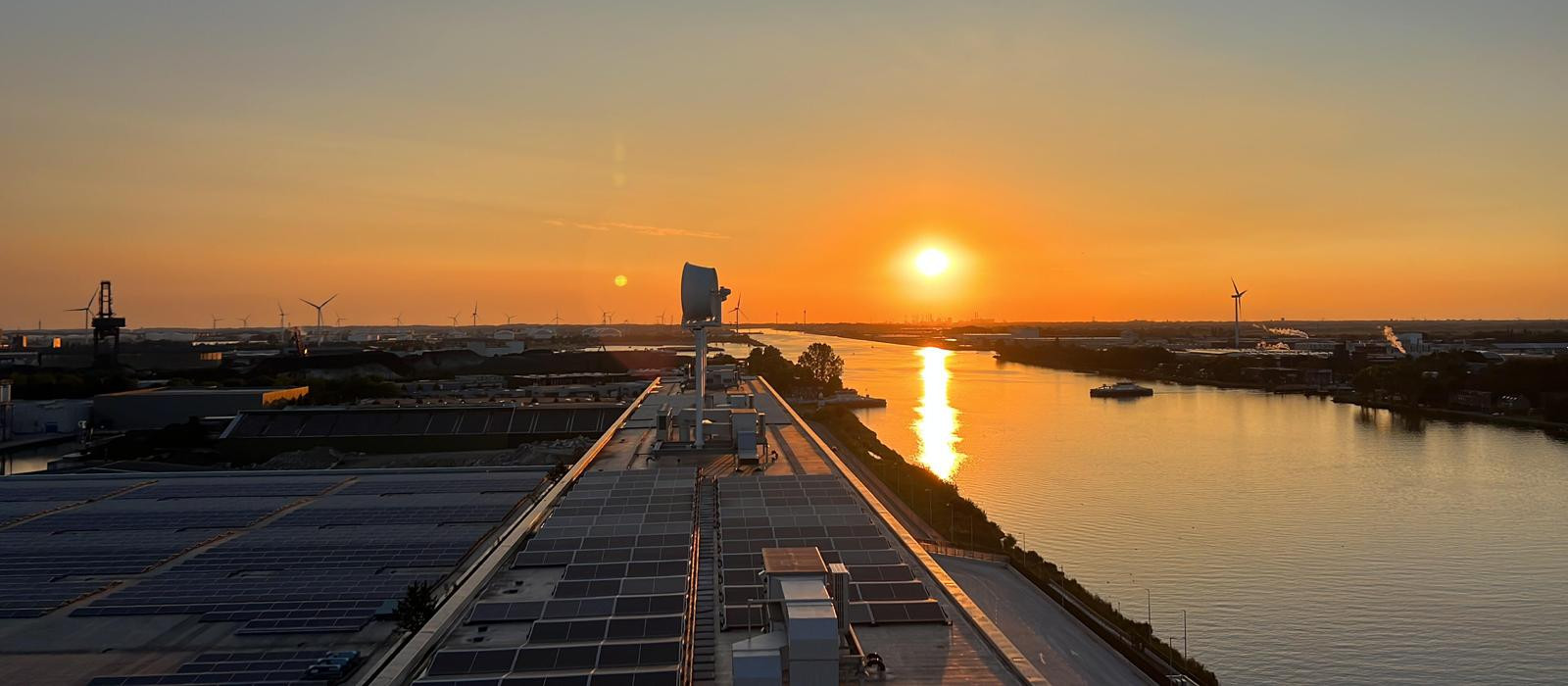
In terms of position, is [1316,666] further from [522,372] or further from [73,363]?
[73,363]

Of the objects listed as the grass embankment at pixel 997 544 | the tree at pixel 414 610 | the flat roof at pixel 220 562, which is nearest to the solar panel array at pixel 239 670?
the flat roof at pixel 220 562

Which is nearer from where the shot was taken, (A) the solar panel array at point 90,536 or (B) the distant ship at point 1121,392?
(A) the solar panel array at point 90,536

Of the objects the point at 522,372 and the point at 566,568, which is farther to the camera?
the point at 522,372

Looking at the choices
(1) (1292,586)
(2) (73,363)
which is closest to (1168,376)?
(1) (1292,586)

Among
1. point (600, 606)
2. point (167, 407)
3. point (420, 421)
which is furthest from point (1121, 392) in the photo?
point (600, 606)

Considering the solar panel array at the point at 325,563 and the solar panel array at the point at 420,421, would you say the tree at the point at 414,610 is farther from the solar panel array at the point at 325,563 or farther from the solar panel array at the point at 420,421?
the solar panel array at the point at 420,421

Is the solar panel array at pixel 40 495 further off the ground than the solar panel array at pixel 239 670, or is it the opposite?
the solar panel array at pixel 40 495

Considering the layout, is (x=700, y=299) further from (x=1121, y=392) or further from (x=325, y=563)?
(x=1121, y=392)
